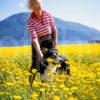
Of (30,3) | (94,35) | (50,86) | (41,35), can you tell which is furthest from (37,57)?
(94,35)

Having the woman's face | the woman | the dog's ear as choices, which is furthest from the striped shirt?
the dog's ear

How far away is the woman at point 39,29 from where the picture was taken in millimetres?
7360

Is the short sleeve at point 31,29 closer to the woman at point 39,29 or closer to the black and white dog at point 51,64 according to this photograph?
the woman at point 39,29

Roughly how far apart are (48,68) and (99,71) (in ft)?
2.49

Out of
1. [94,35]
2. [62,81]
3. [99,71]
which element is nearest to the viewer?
[62,81]

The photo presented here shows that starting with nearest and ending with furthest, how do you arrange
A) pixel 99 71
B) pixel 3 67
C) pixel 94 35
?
pixel 99 71, pixel 3 67, pixel 94 35

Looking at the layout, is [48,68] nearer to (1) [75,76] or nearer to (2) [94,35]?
(1) [75,76]

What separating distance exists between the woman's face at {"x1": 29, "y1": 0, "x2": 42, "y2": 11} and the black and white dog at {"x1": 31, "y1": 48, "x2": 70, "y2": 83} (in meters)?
0.64

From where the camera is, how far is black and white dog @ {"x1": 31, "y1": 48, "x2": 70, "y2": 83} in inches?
280

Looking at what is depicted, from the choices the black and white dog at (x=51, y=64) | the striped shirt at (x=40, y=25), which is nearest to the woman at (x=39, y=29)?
the striped shirt at (x=40, y=25)

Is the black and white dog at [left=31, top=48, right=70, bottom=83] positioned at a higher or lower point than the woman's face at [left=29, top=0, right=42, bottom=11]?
lower

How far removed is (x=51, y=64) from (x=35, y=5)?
0.92m

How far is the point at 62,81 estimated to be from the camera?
6.80 m

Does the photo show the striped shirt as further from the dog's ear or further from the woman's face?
the dog's ear
